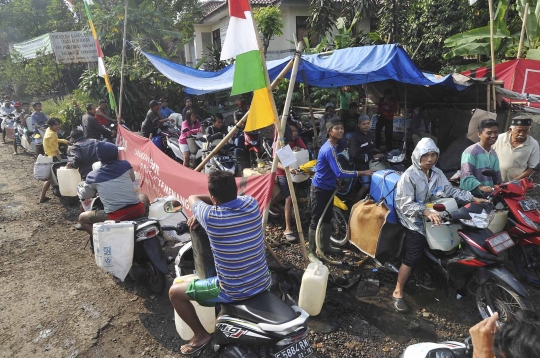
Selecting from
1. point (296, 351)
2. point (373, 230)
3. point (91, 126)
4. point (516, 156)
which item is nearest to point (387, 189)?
point (373, 230)

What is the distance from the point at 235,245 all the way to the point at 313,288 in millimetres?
1175

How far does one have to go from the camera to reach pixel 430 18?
1295 cm

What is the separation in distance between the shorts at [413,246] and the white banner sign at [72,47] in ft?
48.5

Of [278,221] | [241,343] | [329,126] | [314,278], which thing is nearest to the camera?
[241,343]

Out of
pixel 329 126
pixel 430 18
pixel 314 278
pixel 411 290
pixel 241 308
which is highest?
pixel 430 18

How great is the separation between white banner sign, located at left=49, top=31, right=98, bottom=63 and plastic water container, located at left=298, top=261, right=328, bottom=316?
47.7 feet

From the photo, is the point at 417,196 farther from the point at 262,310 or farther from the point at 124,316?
the point at 124,316

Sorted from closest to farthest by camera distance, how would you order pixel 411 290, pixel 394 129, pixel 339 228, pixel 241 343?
pixel 241 343 < pixel 411 290 < pixel 339 228 < pixel 394 129

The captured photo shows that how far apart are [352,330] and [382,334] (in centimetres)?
27

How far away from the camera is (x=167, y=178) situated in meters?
5.15

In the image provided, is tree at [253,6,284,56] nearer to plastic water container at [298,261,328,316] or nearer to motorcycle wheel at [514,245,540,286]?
motorcycle wheel at [514,245,540,286]

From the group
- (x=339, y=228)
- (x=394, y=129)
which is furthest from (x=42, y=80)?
(x=339, y=228)

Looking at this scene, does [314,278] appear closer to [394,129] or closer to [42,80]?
[394,129]

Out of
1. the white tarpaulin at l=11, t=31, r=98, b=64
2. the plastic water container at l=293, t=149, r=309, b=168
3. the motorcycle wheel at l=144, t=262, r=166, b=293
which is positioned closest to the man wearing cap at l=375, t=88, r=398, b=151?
Answer: the plastic water container at l=293, t=149, r=309, b=168
